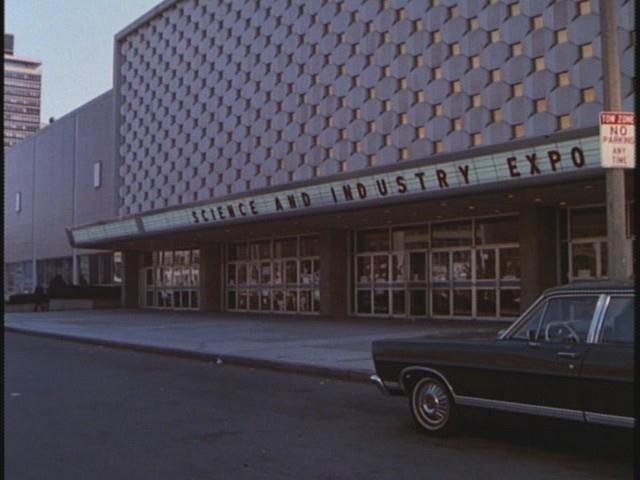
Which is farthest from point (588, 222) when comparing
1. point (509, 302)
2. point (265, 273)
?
point (265, 273)

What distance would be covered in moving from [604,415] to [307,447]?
2820mm

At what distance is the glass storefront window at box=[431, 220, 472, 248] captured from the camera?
26.6 metres

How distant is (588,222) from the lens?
23328mm

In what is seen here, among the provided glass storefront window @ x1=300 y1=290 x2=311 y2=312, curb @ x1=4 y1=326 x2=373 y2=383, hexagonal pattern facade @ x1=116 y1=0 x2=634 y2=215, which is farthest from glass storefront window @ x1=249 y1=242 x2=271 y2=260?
curb @ x1=4 y1=326 x2=373 y2=383

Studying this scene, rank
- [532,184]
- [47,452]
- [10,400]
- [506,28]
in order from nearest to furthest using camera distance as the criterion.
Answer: [47,452] → [10,400] → [532,184] → [506,28]

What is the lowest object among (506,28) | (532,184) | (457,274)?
(457,274)

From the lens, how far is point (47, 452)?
740 centimetres

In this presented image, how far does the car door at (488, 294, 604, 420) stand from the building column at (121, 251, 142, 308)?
1587 inches

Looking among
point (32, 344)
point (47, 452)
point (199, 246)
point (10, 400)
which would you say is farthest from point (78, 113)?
point (47, 452)

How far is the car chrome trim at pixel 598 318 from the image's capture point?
6.77m

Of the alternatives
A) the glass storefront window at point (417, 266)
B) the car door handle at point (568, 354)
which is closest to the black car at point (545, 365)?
the car door handle at point (568, 354)

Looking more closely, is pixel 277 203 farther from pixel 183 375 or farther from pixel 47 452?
pixel 47 452

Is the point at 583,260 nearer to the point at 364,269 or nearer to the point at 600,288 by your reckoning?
the point at 364,269

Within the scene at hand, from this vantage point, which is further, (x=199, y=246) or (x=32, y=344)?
(x=199, y=246)
